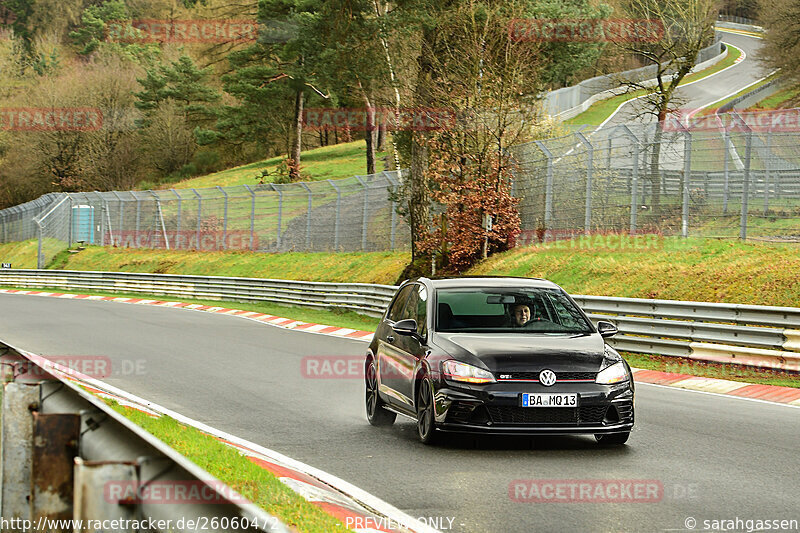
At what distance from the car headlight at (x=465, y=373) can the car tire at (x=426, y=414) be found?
0.72 feet

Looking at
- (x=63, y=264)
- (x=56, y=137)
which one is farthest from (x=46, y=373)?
(x=56, y=137)

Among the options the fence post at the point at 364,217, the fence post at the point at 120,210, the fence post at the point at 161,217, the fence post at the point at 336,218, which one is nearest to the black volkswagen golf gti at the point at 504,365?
the fence post at the point at 364,217

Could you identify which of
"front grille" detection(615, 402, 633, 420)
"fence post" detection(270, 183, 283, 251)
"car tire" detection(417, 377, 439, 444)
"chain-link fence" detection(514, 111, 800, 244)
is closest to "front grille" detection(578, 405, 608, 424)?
"front grille" detection(615, 402, 633, 420)

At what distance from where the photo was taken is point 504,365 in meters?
8.93

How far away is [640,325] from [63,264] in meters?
42.8

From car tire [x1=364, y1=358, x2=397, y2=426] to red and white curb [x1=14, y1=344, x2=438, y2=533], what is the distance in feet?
5.38

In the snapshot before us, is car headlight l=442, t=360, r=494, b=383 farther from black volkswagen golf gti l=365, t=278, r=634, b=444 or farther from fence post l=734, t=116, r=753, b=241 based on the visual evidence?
fence post l=734, t=116, r=753, b=241

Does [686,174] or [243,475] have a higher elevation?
[686,174]

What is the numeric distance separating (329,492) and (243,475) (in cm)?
64

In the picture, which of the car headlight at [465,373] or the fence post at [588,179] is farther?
the fence post at [588,179]

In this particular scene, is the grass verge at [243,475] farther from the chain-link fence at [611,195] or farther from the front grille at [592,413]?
the chain-link fence at [611,195]

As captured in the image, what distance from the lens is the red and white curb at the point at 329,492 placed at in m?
6.39

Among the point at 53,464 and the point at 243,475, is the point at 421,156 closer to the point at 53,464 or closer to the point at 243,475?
the point at 243,475

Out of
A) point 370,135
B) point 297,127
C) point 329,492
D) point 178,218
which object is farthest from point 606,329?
point 297,127
